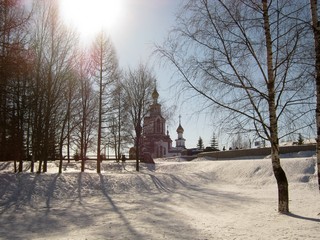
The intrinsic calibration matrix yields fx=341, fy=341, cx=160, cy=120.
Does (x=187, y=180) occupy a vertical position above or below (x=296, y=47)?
below

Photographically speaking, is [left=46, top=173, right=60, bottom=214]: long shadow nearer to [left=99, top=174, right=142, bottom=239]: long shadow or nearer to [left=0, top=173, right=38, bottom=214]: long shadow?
[left=0, top=173, right=38, bottom=214]: long shadow

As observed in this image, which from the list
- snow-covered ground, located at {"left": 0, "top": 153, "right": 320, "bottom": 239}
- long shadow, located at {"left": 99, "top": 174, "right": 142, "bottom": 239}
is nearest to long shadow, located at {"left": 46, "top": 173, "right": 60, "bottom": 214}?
snow-covered ground, located at {"left": 0, "top": 153, "right": 320, "bottom": 239}

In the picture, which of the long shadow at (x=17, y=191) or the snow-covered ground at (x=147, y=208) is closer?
the snow-covered ground at (x=147, y=208)

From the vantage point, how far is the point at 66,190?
16.7 metres

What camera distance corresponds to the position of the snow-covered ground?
8.23 meters

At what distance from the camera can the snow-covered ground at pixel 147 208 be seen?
8234mm

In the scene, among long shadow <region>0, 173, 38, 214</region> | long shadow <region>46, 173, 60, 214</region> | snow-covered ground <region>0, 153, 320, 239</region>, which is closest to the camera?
snow-covered ground <region>0, 153, 320, 239</region>

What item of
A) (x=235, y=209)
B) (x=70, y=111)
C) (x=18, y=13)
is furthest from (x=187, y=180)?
(x=18, y=13)

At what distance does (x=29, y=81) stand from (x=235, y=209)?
14.3 m

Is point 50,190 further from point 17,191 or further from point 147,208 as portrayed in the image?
point 147,208

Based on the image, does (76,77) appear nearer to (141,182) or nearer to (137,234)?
(141,182)

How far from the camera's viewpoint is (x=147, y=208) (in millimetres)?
12703

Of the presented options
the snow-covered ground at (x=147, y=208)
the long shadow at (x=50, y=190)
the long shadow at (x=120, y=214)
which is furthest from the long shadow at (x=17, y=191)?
the long shadow at (x=120, y=214)

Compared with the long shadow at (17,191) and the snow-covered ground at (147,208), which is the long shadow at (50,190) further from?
the long shadow at (17,191)
